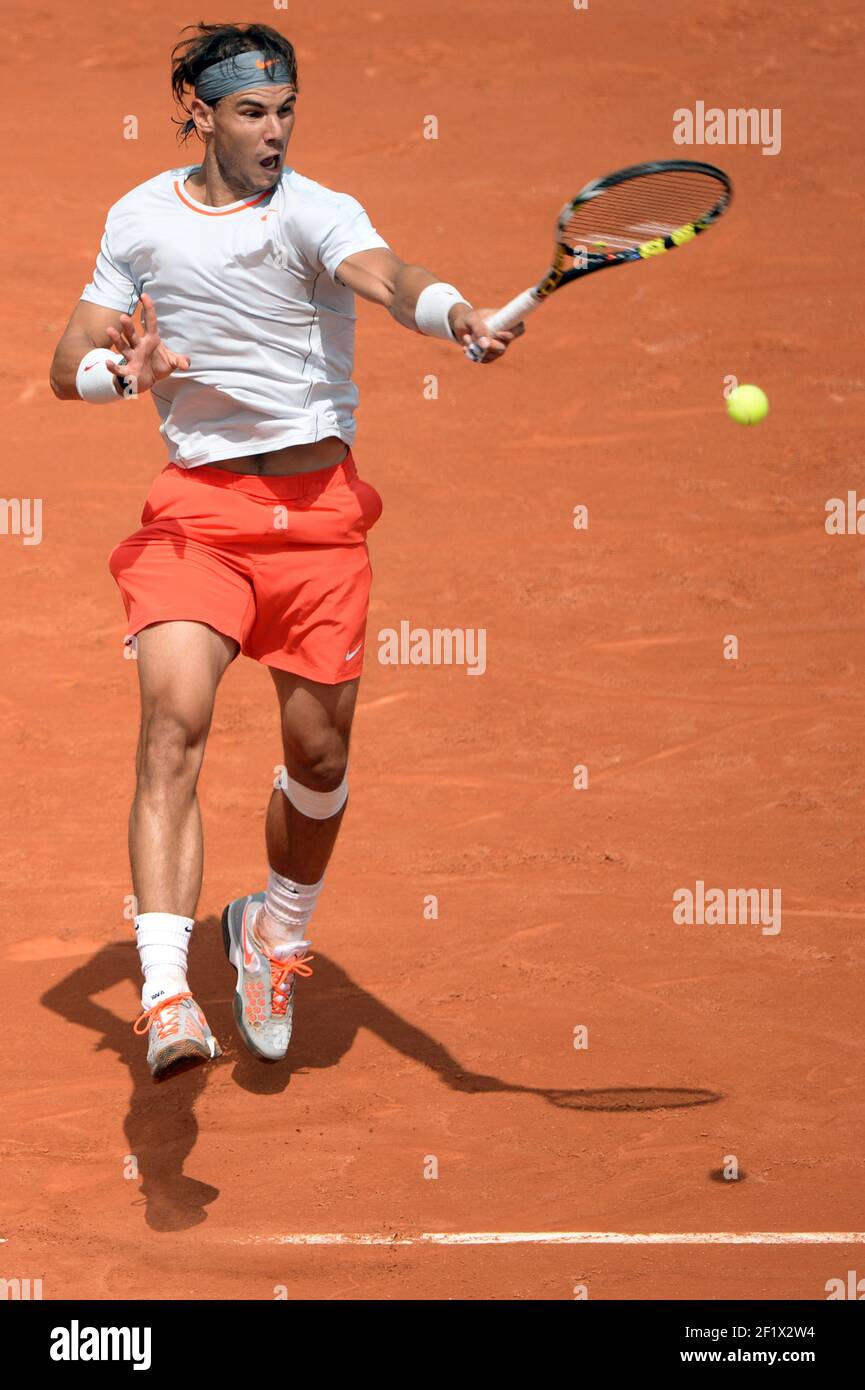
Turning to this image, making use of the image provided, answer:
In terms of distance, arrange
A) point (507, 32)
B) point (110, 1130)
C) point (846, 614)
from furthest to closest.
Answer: point (507, 32) → point (846, 614) → point (110, 1130)

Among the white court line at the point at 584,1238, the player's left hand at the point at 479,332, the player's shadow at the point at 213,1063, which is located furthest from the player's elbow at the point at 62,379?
the white court line at the point at 584,1238

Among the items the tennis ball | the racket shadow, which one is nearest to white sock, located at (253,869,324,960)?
the racket shadow

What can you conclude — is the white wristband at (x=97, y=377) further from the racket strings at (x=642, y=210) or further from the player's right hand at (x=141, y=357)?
the racket strings at (x=642, y=210)

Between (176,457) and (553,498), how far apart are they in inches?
213

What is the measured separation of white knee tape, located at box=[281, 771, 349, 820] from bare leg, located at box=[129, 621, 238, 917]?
2.19 feet

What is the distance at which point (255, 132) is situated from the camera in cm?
495

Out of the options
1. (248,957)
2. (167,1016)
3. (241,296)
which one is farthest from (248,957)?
(241,296)

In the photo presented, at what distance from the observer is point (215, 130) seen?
5.03 m

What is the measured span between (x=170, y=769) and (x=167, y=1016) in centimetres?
65

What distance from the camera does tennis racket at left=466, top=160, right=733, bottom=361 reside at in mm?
4789

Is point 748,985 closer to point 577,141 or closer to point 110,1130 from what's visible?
point 110,1130

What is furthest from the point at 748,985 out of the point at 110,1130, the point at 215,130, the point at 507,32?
the point at 507,32

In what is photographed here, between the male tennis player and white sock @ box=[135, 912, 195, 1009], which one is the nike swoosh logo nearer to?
the male tennis player

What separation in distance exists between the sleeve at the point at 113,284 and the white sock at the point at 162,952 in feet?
5.43
